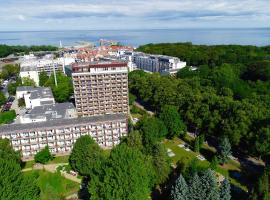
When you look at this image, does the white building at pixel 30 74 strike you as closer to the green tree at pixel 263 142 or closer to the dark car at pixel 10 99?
the dark car at pixel 10 99

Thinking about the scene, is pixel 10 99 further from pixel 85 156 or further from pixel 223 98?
pixel 223 98

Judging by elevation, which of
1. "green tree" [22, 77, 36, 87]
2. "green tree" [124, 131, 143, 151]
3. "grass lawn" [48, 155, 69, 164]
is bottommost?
"grass lawn" [48, 155, 69, 164]

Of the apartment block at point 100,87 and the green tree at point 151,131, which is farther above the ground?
the apartment block at point 100,87

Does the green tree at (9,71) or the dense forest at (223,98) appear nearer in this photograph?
the dense forest at (223,98)

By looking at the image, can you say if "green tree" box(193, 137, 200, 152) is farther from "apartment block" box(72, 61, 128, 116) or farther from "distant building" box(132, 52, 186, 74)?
"distant building" box(132, 52, 186, 74)

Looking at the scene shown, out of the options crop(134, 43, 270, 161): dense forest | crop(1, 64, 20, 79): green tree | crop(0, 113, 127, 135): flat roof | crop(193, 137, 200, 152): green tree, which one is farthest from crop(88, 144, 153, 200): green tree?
crop(1, 64, 20, 79): green tree

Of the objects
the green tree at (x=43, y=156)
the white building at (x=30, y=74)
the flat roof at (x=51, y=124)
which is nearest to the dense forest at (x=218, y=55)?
the white building at (x=30, y=74)

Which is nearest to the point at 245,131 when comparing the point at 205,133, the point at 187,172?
the point at 205,133

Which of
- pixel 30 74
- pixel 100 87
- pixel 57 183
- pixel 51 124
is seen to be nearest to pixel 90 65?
pixel 100 87

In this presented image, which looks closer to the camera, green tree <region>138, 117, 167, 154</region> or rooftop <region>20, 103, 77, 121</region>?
green tree <region>138, 117, 167, 154</region>
